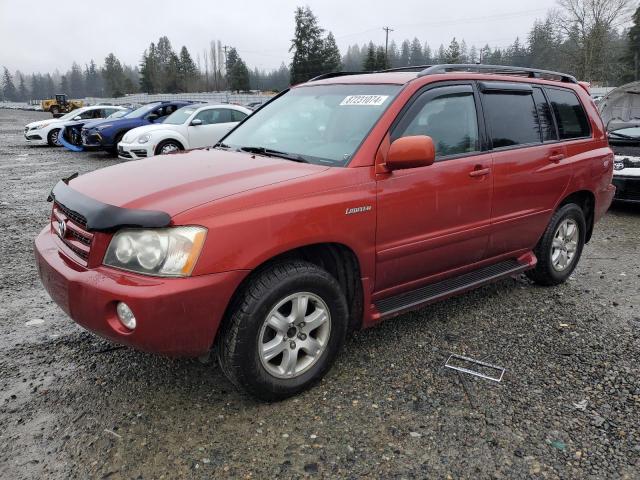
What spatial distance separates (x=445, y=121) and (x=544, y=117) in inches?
49.5

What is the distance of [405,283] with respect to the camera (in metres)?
3.37

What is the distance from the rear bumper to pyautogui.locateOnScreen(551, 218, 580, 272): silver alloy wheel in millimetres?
3387

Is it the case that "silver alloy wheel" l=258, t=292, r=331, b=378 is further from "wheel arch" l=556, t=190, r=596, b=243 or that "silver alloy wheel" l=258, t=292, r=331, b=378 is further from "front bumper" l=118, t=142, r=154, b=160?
"front bumper" l=118, t=142, r=154, b=160

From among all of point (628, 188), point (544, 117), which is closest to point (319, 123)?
point (544, 117)

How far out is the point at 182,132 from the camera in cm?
1237

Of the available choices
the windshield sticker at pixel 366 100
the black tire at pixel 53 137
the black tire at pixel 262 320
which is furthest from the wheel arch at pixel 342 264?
the black tire at pixel 53 137

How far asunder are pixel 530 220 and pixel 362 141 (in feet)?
5.99

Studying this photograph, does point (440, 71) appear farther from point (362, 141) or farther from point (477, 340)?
point (477, 340)

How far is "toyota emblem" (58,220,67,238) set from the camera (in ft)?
9.36

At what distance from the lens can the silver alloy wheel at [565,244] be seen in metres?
4.57

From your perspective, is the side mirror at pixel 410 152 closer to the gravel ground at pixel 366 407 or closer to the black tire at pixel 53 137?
the gravel ground at pixel 366 407

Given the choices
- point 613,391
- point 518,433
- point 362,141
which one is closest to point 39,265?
point 362,141

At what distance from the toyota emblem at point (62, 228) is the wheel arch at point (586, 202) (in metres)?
3.96

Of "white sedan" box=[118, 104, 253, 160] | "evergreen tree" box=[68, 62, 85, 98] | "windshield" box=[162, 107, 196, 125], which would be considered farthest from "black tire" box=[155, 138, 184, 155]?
"evergreen tree" box=[68, 62, 85, 98]
